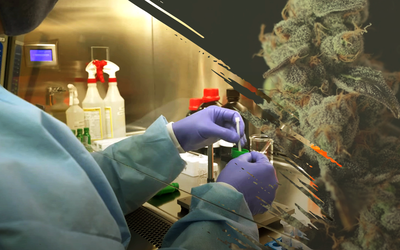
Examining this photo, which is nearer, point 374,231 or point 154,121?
point 374,231

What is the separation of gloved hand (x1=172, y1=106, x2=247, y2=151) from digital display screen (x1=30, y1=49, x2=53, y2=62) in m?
0.89

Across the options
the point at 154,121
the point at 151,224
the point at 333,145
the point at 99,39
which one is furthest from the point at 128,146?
the point at 333,145

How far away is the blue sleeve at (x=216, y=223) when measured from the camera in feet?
2.20

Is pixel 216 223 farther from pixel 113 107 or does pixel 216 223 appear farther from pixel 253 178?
pixel 113 107

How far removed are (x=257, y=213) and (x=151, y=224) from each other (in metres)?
0.68

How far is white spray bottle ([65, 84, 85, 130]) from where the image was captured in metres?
1.40

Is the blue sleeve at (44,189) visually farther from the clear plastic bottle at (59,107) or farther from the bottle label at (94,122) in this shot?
the clear plastic bottle at (59,107)

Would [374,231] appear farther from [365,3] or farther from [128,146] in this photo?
[128,146]

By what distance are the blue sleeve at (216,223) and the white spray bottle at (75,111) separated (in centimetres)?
82

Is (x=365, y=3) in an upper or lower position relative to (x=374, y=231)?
upper

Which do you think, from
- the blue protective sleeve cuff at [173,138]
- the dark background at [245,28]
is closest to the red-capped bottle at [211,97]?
the dark background at [245,28]

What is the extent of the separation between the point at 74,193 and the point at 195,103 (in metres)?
0.40

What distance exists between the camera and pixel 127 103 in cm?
116

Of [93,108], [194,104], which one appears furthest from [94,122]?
[194,104]
